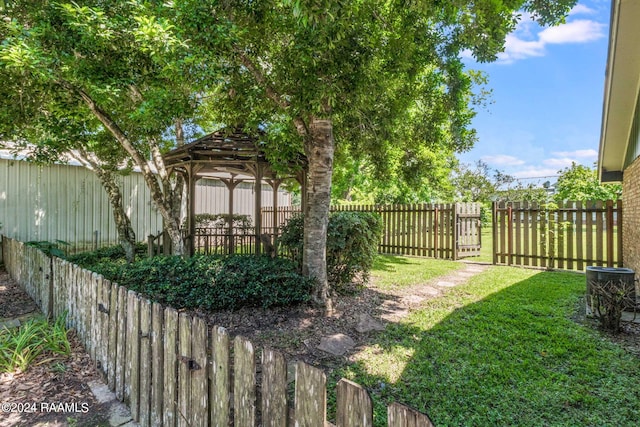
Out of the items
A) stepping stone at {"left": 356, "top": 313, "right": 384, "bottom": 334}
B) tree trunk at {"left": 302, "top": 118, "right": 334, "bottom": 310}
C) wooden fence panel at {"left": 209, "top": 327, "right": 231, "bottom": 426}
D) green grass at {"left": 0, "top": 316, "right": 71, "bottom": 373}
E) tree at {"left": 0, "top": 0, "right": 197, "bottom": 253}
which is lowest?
stepping stone at {"left": 356, "top": 313, "right": 384, "bottom": 334}

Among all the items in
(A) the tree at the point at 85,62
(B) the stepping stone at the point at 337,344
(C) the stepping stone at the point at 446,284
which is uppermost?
(A) the tree at the point at 85,62

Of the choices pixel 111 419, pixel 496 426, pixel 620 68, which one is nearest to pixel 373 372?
pixel 496 426

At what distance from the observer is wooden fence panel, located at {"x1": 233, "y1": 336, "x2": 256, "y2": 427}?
63.6 inches

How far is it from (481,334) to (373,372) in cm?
173

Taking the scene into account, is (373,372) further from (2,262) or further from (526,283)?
(2,262)

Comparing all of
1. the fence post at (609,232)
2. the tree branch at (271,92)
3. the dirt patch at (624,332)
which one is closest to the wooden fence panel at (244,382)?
the tree branch at (271,92)

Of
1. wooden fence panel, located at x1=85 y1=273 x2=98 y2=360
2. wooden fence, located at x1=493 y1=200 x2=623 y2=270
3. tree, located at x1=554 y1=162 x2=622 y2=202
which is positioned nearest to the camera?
wooden fence panel, located at x1=85 y1=273 x2=98 y2=360

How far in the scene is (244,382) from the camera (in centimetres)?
166

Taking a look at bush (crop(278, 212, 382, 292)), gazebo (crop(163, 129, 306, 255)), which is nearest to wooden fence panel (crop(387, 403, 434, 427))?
bush (crop(278, 212, 382, 292))

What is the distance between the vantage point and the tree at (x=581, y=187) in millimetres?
9625

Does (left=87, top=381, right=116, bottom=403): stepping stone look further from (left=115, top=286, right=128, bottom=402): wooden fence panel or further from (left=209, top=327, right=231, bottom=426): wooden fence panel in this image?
(left=209, top=327, right=231, bottom=426): wooden fence panel

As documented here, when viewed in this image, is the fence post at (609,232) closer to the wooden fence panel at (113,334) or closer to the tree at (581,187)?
the tree at (581,187)

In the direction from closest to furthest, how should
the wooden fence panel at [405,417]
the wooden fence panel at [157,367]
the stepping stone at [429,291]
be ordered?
the wooden fence panel at [405,417]
the wooden fence panel at [157,367]
the stepping stone at [429,291]

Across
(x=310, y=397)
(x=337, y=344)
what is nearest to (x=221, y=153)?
(x=337, y=344)
